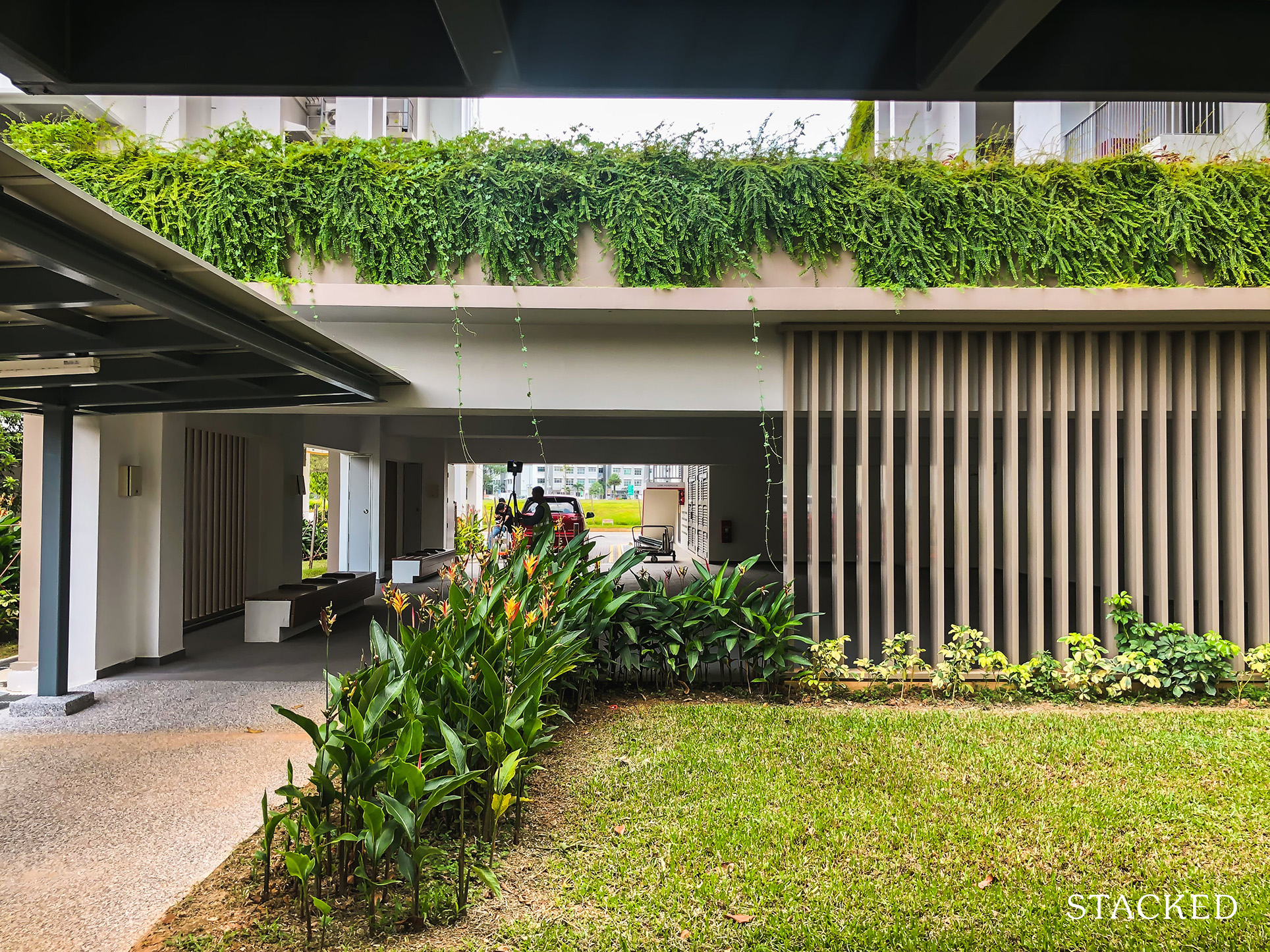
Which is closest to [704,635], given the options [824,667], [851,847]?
[824,667]

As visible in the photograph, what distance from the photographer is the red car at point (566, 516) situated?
1606 centimetres

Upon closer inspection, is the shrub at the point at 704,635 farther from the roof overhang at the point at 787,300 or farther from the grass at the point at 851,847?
the roof overhang at the point at 787,300

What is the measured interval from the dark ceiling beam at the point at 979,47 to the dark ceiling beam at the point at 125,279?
2834 millimetres

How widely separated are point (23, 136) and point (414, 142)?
3.01m

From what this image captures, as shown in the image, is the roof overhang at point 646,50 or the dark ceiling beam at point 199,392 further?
the dark ceiling beam at point 199,392

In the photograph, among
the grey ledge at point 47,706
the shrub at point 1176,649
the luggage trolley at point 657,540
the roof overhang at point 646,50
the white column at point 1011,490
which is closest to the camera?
the roof overhang at point 646,50

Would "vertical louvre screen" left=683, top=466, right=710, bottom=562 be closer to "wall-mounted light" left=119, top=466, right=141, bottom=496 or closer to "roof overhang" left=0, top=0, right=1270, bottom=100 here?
"wall-mounted light" left=119, top=466, right=141, bottom=496

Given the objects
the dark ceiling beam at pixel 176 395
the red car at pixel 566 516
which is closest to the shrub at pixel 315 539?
the red car at pixel 566 516

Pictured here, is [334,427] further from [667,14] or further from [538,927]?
[667,14]

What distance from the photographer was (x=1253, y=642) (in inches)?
251

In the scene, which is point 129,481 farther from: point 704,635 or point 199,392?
point 704,635

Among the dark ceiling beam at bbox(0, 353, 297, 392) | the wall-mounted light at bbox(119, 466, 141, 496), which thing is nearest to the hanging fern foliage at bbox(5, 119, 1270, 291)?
the dark ceiling beam at bbox(0, 353, 297, 392)

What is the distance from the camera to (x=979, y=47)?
1688 mm

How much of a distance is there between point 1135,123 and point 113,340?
15.3 meters
